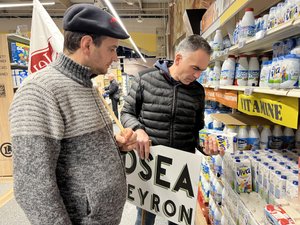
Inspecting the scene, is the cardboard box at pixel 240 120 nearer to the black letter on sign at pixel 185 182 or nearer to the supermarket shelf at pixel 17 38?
the black letter on sign at pixel 185 182

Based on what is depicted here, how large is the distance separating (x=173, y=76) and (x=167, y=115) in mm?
305

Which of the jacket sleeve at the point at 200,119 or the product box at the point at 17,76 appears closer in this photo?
the jacket sleeve at the point at 200,119

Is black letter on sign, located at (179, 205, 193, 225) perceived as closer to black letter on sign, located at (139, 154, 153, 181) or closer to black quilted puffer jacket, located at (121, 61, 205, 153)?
black letter on sign, located at (139, 154, 153, 181)

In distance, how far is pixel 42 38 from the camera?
9.06 ft

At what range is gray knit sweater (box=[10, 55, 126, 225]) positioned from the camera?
3.11 ft

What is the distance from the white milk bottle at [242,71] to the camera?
1.99m

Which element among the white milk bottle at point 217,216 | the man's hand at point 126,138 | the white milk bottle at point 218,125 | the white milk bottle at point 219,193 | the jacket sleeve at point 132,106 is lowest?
the white milk bottle at point 217,216

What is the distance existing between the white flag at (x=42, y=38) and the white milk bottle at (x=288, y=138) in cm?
231

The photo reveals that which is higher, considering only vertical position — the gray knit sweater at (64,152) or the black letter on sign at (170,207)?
the gray knit sweater at (64,152)

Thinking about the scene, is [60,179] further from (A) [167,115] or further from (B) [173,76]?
(B) [173,76]

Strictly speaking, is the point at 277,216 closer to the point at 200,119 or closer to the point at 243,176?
the point at 243,176

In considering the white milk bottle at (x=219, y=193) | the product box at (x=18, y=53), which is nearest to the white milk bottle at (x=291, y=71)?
the white milk bottle at (x=219, y=193)

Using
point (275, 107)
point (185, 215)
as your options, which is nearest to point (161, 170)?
point (185, 215)

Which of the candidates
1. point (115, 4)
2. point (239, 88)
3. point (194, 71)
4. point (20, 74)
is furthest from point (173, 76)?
point (115, 4)
